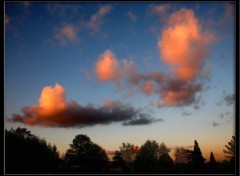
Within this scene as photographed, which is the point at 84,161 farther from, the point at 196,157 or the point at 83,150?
the point at 196,157

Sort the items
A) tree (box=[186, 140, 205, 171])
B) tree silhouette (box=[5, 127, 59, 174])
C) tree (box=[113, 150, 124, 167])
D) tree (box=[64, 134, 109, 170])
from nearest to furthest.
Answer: tree silhouette (box=[5, 127, 59, 174]), tree (box=[113, 150, 124, 167]), tree (box=[186, 140, 205, 171]), tree (box=[64, 134, 109, 170])

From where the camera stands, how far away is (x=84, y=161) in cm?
6394

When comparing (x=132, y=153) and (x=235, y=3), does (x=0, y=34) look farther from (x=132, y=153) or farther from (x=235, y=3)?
(x=132, y=153)

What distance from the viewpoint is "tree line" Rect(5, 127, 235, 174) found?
136ft

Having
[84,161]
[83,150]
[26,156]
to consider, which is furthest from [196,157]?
Answer: [26,156]

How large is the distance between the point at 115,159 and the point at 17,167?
2279 cm

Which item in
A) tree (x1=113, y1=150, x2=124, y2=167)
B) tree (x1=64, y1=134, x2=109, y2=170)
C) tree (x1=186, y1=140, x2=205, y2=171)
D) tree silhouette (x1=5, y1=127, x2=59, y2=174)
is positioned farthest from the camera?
tree (x1=64, y1=134, x2=109, y2=170)

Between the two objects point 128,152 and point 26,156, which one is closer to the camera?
point 26,156

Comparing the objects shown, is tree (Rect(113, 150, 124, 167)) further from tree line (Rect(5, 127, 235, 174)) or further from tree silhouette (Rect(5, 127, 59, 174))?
tree silhouette (Rect(5, 127, 59, 174))

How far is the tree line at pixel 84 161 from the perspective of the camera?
1633 inches

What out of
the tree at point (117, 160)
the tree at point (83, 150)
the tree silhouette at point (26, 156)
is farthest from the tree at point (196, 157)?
the tree silhouette at point (26, 156)

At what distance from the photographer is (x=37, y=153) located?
167 ft

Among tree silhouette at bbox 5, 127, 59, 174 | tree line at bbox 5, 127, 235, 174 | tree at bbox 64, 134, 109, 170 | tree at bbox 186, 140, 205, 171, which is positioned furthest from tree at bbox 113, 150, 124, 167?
tree at bbox 186, 140, 205, 171

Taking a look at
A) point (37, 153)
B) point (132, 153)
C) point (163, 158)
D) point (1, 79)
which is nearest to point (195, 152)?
point (163, 158)
